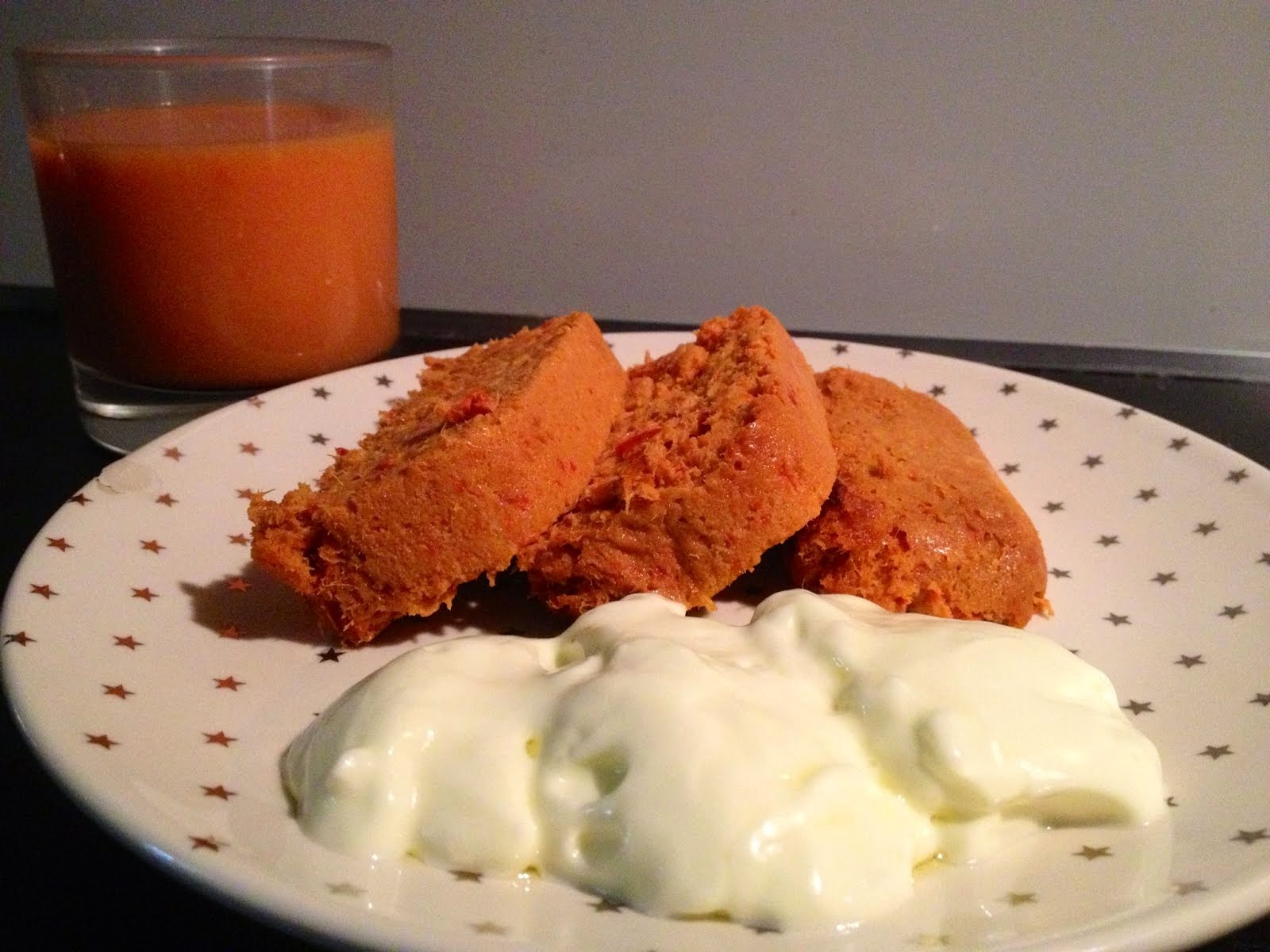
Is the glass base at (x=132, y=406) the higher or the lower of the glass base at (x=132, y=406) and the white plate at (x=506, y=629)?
the lower

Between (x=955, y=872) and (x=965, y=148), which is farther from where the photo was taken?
(x=965, y=148)

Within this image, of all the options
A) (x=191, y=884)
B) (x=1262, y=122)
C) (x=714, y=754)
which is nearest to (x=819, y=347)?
(x=1262, y=122)

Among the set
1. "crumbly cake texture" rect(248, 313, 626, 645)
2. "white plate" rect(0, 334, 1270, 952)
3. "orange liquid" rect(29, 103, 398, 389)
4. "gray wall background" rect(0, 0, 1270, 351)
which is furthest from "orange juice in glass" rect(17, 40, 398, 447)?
"crumbly cake texture" rect(248, 313, 626, 645)

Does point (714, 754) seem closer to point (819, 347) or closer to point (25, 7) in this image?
point (819, 347)

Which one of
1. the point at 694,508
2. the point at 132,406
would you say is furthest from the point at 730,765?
the point at 132,406

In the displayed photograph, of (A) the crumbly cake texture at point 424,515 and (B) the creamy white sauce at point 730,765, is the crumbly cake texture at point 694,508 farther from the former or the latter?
(B) the creamy white sauce at point 730,765

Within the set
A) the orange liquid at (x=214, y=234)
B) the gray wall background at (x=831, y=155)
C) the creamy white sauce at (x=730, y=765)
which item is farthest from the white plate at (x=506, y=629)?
the gray wall background at (x=831, y=155)
